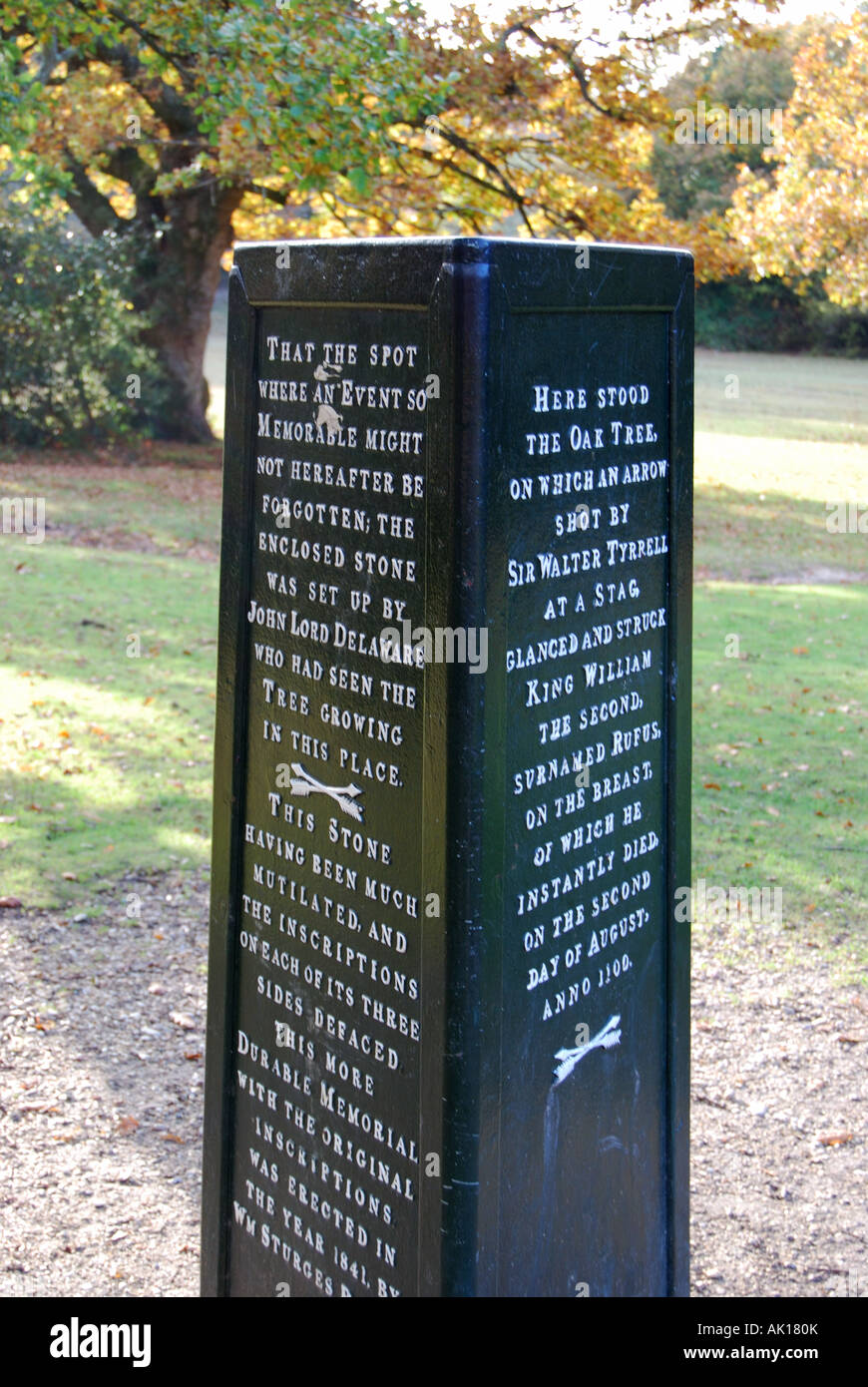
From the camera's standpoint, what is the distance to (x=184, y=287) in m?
21.7

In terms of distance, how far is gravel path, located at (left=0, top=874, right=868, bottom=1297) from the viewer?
4344 millimetres

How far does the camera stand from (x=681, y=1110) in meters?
3.56

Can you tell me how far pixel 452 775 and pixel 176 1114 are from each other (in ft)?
9.43

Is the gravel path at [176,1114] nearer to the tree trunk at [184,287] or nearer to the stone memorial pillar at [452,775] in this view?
the stone memorial pillar at [452,775]

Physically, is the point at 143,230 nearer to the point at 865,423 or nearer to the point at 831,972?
the point at 865,423

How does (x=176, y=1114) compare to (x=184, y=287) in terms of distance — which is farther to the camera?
(x=184, y=287)

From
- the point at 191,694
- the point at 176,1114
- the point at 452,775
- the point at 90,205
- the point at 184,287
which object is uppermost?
the point at 90,205

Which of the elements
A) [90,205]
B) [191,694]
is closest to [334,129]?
[191,694]

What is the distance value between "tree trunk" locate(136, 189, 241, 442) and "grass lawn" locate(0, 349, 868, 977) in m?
2.14

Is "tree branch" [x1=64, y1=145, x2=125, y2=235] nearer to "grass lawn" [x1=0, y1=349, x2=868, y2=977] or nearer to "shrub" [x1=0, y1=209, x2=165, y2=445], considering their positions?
"shrub" [x1=0, y1=209, x2=165, y2=445]

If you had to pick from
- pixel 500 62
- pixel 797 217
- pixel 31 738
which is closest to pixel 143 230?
pixel 500 62

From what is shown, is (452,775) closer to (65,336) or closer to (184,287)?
(65,336)

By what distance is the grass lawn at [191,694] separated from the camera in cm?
743

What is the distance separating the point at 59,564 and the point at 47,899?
791 cm
